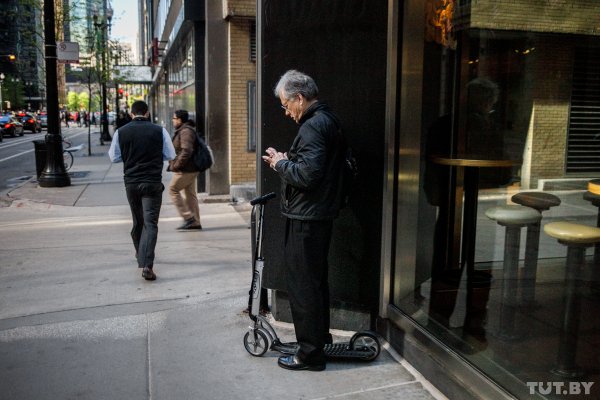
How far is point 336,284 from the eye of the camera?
16.3 feet

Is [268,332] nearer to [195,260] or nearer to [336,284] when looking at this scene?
[336,284]

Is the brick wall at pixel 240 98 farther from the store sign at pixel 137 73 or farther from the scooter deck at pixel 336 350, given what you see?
the store sign at pixel 137 73

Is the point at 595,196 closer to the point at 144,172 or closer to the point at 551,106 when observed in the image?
the point at 551,106

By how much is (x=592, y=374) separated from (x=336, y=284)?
1961mm

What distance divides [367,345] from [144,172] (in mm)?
3450

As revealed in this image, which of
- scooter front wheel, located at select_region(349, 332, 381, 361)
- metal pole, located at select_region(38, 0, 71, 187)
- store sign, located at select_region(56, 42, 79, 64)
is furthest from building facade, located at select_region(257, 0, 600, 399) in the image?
store sign, located at select_region(56, 42, 79, 64)

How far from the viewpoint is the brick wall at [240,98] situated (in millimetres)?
13062

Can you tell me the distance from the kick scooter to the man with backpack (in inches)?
205

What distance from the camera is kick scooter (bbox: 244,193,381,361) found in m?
4.36

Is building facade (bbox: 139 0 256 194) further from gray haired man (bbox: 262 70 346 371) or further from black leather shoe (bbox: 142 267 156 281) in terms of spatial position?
gray haired man (bbox: 262 70 346 371)

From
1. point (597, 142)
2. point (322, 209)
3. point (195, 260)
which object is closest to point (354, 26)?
point (322, 209)

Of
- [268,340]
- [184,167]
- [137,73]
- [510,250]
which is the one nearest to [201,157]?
[184,167]

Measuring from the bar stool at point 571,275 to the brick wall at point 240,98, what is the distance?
976cm

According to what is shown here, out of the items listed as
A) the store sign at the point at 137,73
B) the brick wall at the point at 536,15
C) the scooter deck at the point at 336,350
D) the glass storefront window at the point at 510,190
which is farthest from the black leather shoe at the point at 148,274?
the store sign at the point at 137,73
